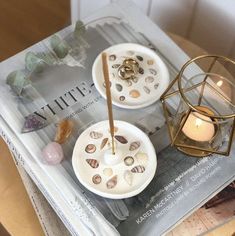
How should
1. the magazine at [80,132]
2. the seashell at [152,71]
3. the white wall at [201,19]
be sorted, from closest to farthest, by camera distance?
the magazine at [80,132]
the seashell at [152,71]
the white wall at [201,19]

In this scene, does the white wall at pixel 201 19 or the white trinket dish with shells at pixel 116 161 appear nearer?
the white trinket dish with shells at pixel 116 161

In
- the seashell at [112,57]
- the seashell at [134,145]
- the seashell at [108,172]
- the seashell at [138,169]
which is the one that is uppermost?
the seashell at [112,57]

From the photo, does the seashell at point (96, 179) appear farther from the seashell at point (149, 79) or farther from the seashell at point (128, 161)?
the seashell at point (149, 79)

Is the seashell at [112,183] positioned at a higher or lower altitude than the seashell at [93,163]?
lower

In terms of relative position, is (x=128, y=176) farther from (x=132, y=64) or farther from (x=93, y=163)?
(x=132, y=64)

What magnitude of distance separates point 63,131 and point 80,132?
3 centimetres

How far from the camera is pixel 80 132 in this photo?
2.20ft

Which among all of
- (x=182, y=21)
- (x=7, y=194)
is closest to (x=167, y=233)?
(x=7, y=194)

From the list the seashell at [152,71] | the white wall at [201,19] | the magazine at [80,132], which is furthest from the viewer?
the white wall at [201,19]

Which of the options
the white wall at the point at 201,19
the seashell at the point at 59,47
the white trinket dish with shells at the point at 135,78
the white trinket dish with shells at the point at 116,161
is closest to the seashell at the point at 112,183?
the white trinket dish with shells at the point at 116,161

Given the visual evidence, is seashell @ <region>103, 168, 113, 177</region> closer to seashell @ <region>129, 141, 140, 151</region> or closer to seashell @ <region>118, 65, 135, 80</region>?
seashell @ <region>129, 141, 140, 151</region>

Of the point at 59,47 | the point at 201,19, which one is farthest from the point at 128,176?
the point at 201,19

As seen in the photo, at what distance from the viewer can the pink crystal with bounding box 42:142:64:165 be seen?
63 cm

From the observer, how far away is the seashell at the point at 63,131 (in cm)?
66
